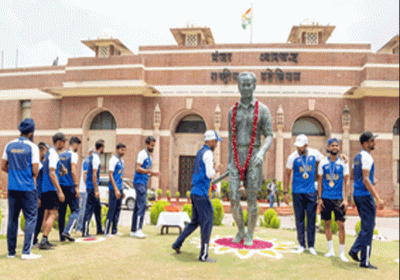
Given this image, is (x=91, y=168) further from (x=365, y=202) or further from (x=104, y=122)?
(x=104, y=122)

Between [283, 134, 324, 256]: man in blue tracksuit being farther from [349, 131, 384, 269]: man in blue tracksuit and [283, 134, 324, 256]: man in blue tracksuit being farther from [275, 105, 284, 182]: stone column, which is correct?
[275, 105, 284, 182]: stone column

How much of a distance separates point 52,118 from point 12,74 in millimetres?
4785

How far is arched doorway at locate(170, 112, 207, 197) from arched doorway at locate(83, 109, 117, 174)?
13.7 feet

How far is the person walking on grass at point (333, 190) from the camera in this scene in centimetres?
554

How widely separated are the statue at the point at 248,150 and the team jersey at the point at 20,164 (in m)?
3.11

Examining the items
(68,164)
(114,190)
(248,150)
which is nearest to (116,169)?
(114,190)

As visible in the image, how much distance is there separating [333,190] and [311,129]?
55.2 ft

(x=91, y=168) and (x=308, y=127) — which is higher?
(x=308, y=127)

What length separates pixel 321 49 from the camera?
20.8 meters

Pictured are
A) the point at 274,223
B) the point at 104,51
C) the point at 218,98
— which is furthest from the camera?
the point at 104,51

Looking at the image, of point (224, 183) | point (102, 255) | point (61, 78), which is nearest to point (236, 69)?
point (224, 183)

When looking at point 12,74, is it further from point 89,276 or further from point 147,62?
point 89,276

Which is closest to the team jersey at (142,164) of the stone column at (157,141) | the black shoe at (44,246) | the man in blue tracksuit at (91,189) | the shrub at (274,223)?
the man in blue tracksuit at (91,189)

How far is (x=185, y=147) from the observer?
880 inches
